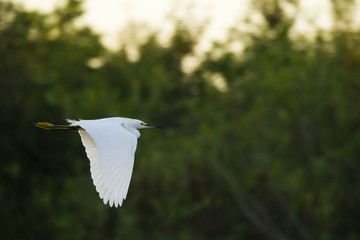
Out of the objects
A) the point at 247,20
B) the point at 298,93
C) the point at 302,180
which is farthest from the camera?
the point at 247,20

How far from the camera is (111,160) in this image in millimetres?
4930

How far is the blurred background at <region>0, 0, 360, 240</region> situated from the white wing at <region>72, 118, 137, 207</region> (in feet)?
15.8

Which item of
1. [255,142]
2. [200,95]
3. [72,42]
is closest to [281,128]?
[255,142]

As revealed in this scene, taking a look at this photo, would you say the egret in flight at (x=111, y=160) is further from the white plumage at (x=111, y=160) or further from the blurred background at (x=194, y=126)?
the blurred background at (x=194, y=126)

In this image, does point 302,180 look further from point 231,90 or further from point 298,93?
point 231,90

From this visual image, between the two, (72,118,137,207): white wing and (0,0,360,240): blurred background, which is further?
(0,0,360,240): blurred background

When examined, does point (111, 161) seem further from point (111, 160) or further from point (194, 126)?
point (194, 126)

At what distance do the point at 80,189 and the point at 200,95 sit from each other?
4.16m

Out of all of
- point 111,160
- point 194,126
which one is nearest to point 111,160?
point 111,160

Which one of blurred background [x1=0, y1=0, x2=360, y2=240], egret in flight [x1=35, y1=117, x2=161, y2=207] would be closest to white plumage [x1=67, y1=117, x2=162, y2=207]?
egret in flight [x1=35, y1=117, x2=161, y2=207]

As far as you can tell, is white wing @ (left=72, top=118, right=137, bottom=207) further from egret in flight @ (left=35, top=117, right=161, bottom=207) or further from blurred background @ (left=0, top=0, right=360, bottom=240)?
blurred background @ (left=0, top=0, right=360, bottom=240)

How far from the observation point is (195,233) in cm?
1083

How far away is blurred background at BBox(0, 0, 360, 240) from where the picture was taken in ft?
34.2

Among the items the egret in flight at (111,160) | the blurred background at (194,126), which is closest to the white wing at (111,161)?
the egret in flight at (111,160)
